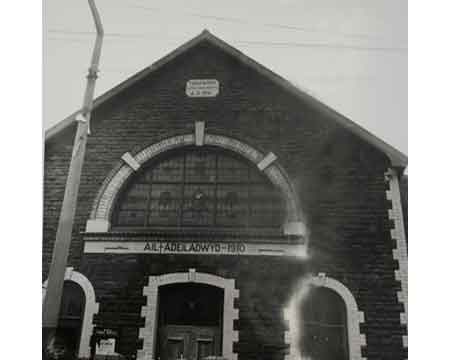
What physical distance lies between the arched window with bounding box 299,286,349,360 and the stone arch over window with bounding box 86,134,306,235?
1.00 m

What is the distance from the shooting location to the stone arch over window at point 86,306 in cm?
505

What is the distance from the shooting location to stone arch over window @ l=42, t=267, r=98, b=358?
16.6 feet

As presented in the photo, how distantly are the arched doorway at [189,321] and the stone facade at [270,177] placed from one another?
0.74 ft

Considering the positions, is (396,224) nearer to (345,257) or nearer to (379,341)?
(345,257)

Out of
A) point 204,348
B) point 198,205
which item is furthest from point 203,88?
point 204,348

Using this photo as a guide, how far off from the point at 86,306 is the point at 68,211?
3.66ft

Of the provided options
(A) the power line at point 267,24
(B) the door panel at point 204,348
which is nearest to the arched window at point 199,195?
(B) the door panel at point 204,348

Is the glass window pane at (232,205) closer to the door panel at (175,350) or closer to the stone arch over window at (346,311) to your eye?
the stone arch over window at (346,311)

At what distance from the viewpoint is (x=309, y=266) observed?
519cm

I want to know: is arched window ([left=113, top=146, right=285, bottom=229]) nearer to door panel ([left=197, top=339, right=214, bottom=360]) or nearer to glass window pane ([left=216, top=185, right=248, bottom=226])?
glass window pane ([left=216, top=185, right=248, bottom=226])

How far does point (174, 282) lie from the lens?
5215mm

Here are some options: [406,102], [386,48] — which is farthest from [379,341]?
[386,48]

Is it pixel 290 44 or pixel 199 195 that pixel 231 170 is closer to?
pixel 199 195

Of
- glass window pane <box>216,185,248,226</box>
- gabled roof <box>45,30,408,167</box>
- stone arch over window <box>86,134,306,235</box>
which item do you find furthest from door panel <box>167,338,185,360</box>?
gabled roof <box>45,30,408,167</box>
